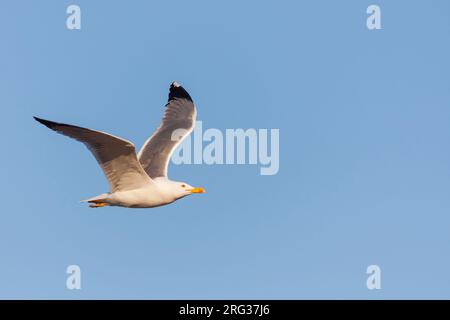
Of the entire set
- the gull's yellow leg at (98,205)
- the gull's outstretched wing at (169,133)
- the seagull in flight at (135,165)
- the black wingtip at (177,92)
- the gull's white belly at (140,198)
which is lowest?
the gull's yellow leg at (98,205)

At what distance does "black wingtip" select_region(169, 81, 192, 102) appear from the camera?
1550cm

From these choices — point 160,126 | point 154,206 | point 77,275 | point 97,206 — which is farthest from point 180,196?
point 77,275

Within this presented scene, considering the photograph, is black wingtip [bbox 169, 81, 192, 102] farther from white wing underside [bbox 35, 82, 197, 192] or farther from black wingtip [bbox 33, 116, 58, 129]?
black wingtip [bbox 33, 116, 58, 129]

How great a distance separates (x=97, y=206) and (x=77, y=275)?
2.81m

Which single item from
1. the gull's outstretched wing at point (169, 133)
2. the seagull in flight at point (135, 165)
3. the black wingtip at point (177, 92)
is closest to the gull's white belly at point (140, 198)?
the seagull in flight at point (135, 165)

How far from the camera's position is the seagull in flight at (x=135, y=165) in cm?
1170

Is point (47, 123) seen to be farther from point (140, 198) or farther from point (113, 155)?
→ point (140, 198)

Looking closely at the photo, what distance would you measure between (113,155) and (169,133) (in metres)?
2.52

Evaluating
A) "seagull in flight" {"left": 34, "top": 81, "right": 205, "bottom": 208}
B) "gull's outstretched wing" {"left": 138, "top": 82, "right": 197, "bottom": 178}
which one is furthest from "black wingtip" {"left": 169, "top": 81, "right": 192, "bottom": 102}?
"seagull in flight" {"left": 34, "top": 81, "right": 205, "bottom": 208}

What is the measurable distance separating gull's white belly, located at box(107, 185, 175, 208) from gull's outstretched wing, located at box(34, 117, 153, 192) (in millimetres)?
84

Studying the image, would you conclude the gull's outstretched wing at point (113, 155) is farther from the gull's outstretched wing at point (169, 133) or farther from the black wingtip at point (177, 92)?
the black wingtip at point (177, 92)

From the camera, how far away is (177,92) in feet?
51.3

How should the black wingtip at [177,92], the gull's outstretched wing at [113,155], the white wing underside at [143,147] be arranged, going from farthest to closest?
the black wingtip at [177,92]
the white wing underside at [143,147]
the gull's outstretched wing at [113,155]
